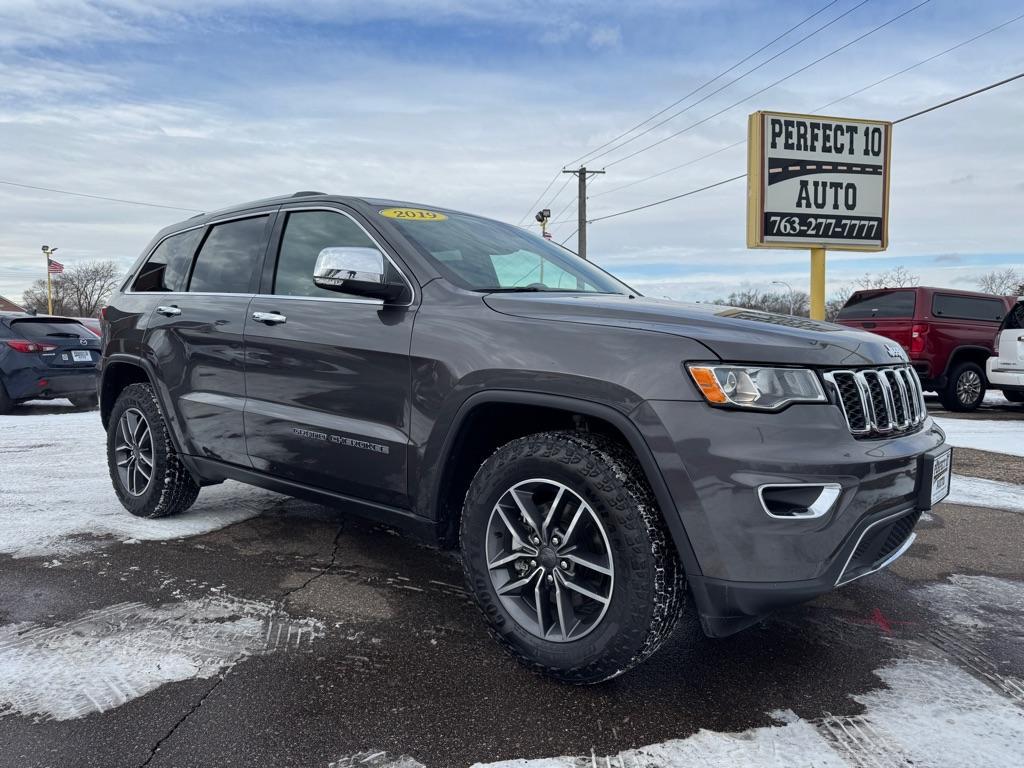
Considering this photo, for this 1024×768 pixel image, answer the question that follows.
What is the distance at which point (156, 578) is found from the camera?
358 centimetres

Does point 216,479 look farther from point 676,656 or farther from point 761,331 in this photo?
point 761,331

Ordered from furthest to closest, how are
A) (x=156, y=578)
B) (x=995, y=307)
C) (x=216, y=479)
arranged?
(x=995, y=307) < (x=216, y=479) < (x=156, y=578)

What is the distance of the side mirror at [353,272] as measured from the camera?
298 cm

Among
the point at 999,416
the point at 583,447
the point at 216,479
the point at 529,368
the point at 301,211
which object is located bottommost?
the point at 999,416

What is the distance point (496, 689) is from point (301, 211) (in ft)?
7.88

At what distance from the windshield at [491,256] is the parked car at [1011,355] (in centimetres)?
881

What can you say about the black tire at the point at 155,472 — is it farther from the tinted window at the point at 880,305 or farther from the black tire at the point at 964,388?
the black tire at the point at 964,388

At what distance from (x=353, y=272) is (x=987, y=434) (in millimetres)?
8423

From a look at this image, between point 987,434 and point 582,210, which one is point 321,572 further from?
point 582,210

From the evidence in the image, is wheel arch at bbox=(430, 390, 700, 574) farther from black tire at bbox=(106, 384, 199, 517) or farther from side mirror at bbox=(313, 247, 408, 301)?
black tire at bbox=(106, 384, 199, 517)

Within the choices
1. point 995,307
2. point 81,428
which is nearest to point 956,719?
point 81,428

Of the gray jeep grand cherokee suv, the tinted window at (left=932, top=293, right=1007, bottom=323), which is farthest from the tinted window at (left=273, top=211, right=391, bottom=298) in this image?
the tinted window at (left=932, top=293, right=1007, bottom=323)

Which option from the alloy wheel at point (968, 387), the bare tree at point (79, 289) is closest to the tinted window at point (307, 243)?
the alloy wheel at point (968, 387)

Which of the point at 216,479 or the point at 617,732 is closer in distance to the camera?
the point at 617,732
